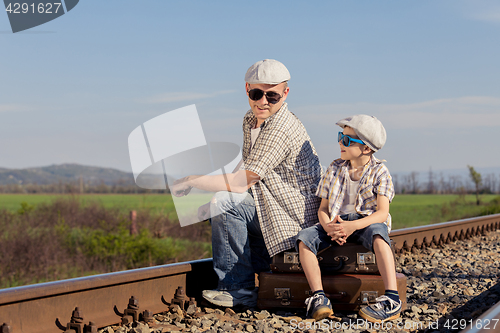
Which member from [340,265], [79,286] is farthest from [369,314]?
[79,286]

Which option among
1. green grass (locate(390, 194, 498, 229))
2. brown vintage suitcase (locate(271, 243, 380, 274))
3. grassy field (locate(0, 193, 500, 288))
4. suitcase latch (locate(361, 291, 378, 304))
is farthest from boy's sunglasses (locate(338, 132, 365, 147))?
green grass (locate(390, 194, 498, 229))

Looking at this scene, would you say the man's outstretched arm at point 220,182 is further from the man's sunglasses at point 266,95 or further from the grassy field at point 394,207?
the man's sunglasses at point 266,95

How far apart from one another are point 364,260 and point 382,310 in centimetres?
42

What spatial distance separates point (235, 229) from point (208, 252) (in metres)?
18.3

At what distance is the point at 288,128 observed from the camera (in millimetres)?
3553

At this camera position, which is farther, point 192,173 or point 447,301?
point 447,301

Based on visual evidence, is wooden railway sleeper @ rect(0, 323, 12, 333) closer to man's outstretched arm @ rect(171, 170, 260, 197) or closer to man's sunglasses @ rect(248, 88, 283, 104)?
man's outstretched arm @ rect(171, 170, 260, 197)

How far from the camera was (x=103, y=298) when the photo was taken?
319 cm

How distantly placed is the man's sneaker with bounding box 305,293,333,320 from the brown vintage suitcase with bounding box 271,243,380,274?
29cm

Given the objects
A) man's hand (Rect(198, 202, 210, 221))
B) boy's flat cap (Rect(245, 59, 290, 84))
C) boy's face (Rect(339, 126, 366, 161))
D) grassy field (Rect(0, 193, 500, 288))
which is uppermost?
boy's flat cap (Rect(245, 59, 290, 84))

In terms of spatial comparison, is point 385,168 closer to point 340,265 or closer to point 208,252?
point 340,265

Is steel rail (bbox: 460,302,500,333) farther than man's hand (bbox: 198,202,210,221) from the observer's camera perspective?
No

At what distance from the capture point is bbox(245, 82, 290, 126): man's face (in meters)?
3.55

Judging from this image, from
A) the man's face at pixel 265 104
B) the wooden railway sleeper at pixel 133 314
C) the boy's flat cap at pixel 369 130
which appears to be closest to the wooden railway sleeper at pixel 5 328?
the wooden railway sleeper at pixel 133 314
